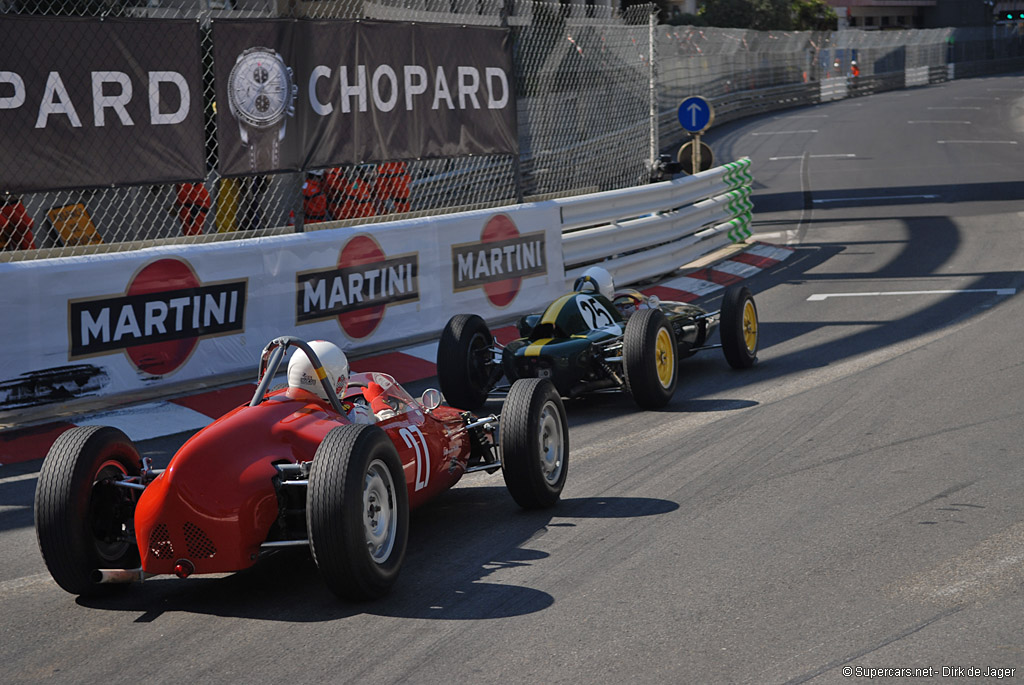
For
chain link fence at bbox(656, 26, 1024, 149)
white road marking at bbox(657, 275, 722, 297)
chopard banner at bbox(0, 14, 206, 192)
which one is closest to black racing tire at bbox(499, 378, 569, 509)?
chopard banner at bbox(0, 14, 206, 192)

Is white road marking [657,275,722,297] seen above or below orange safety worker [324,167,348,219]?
below

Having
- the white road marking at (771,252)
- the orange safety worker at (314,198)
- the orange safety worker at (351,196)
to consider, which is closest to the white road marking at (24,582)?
the orange safety worker at (351,196)

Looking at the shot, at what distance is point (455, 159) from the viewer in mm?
11484

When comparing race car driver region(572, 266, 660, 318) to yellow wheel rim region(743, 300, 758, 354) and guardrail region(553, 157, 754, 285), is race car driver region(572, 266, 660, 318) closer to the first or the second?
yellow wheel rim region(743, 300, 758, 354)

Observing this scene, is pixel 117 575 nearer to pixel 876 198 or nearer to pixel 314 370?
pixel 314 370

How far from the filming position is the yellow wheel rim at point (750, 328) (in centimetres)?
924

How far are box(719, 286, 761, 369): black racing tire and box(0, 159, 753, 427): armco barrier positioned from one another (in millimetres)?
2799

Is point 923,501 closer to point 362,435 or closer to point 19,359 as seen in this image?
point 362,435

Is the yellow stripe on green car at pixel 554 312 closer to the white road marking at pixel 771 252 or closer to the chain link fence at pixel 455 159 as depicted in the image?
the chain link fence at pixel 455 159

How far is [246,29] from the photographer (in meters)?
9.11

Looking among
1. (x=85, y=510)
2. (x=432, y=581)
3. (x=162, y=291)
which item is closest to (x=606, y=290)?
(x=162, y=291)

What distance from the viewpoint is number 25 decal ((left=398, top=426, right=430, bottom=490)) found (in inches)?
216

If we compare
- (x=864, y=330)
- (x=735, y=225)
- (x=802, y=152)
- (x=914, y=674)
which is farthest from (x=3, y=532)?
(x=802, y=152)

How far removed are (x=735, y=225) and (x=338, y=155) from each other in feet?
25.7
